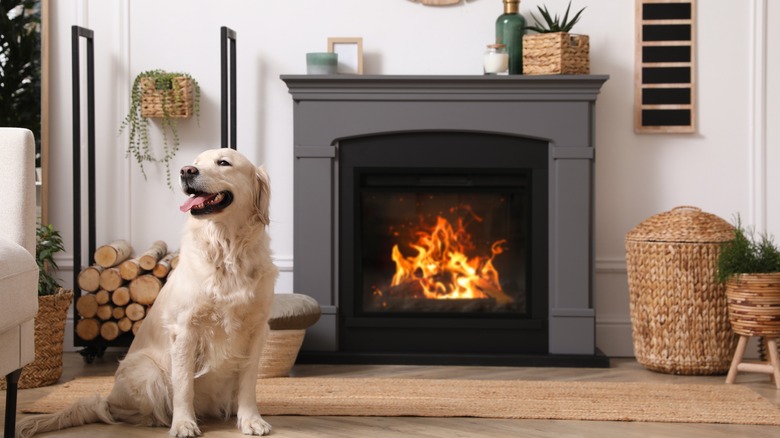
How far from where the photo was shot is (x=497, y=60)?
156 inches

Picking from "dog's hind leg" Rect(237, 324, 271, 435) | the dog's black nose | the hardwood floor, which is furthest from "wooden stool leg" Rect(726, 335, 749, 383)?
the dog's black nose

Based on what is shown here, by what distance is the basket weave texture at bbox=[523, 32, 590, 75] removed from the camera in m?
3.90

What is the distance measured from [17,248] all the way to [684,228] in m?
2.54

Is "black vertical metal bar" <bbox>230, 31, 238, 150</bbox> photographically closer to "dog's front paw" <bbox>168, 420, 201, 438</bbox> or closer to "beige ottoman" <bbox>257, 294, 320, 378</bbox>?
"beige ottoman" <bbox>257, 294, 320, 378</bbox>

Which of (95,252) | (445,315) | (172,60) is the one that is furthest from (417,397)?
(172,60)

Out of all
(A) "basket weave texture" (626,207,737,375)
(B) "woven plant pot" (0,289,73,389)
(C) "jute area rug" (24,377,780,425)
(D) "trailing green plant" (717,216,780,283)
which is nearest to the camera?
(C) "jute area rug" (24,377,780,425)

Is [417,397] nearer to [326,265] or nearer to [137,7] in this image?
[326,265]

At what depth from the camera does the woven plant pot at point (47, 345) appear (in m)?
3.45

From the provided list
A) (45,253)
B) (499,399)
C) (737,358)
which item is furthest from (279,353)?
(737,358)

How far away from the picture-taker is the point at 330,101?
401cm

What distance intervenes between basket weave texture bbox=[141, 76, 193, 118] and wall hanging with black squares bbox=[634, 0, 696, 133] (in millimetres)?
2038

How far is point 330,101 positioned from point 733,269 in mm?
1810

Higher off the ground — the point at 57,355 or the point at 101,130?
the point at 101,130

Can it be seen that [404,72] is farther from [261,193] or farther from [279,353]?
[261,193]
